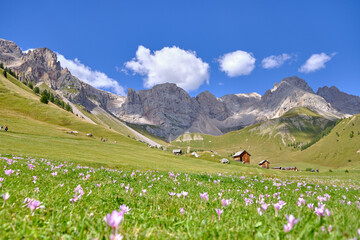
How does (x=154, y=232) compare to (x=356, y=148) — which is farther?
(x=356, y=148)

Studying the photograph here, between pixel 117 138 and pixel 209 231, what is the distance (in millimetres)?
129871

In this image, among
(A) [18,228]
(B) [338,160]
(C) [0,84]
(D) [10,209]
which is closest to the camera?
(A) [18,228]

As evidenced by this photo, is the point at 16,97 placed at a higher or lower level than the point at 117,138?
higher

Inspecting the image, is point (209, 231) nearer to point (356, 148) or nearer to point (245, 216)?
point (245, 216)

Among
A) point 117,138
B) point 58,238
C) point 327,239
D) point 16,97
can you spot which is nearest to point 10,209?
point 58,238

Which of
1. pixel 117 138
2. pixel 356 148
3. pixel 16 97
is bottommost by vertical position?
pixel 117 138

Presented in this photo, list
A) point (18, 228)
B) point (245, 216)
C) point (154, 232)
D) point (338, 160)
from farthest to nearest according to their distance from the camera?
point (338, 160) → point (245, 216) → point (154, 232) → point (18, 228)

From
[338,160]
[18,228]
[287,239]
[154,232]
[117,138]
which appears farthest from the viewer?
[338,160]

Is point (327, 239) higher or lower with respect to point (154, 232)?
higher

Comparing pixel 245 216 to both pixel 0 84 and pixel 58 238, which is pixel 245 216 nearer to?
pixel 58 238

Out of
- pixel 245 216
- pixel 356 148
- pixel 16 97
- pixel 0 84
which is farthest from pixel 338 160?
pixel 0 84

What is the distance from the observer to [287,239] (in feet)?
7.18

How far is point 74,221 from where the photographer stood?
2.72m

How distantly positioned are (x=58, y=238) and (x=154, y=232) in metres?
1.09
